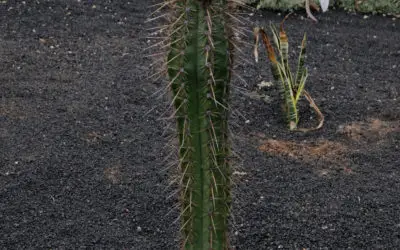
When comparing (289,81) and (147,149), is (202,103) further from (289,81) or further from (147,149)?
(289,81)

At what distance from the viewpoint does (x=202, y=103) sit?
175 centimetres

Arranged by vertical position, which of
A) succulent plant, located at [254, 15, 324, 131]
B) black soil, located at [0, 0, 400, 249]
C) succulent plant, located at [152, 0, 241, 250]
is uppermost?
succulent plant, located at [152, 0, 241, 250]

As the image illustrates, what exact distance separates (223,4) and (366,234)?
1.54m

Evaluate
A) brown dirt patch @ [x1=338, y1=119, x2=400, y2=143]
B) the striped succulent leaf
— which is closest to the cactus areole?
the striped succulent leaf

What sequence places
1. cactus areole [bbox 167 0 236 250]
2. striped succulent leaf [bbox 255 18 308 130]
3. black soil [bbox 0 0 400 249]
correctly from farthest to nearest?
striped succulent leaf [bbox 255 18 308 130] → black soil [bbox 0 0 400 249] → cactus areole [bbox 167 0 236 250]

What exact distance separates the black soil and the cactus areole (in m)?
0.64

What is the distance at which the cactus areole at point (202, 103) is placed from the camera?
1.69 m

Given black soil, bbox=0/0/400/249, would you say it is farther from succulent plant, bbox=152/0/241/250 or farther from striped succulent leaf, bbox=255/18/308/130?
succulent plant, bbox=152/0/241/250

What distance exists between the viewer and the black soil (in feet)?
9.23

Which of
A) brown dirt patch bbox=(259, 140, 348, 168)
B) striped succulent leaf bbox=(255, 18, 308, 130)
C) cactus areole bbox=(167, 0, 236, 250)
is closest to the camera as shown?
cactus areole bbox=(167, 0, 236, 250)

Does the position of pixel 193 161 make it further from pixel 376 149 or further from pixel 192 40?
→ pixel 376 149

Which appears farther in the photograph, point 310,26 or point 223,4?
point 310,26

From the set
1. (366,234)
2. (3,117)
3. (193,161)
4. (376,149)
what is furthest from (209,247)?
(3,117)

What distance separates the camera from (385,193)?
3.08 metres
